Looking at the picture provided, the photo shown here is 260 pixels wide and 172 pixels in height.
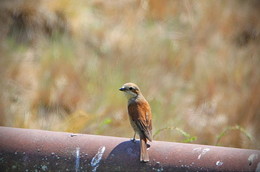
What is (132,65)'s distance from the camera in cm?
670

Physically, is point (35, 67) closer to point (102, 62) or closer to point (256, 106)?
point (102, 62)

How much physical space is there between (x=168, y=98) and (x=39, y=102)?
1.70 m

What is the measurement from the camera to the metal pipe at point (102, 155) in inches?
98.2

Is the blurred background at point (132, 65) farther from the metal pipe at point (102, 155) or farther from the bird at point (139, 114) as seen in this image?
the metal pipe at point (102, 155)

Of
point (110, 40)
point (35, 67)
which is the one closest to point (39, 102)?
point (35, 67)

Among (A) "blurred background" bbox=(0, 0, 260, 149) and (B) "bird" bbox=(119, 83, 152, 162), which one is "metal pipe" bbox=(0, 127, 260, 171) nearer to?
(B) "bird" bbox=(119, 83, 152, 162)

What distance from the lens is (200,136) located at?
592cm

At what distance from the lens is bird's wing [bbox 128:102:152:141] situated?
3.64 meters

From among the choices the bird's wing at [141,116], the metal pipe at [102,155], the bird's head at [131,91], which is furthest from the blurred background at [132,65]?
the metal pipe at [102,155]

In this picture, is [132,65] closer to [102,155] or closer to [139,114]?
[139,114]

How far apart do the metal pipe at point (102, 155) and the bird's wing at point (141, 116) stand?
760 mm

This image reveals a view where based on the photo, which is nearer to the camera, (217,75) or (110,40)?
(217,75)

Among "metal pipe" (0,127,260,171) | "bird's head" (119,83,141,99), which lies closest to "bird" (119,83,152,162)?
"bird's head" (119,83,141,99)

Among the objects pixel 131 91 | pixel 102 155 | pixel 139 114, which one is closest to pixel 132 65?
pixel 131 91
